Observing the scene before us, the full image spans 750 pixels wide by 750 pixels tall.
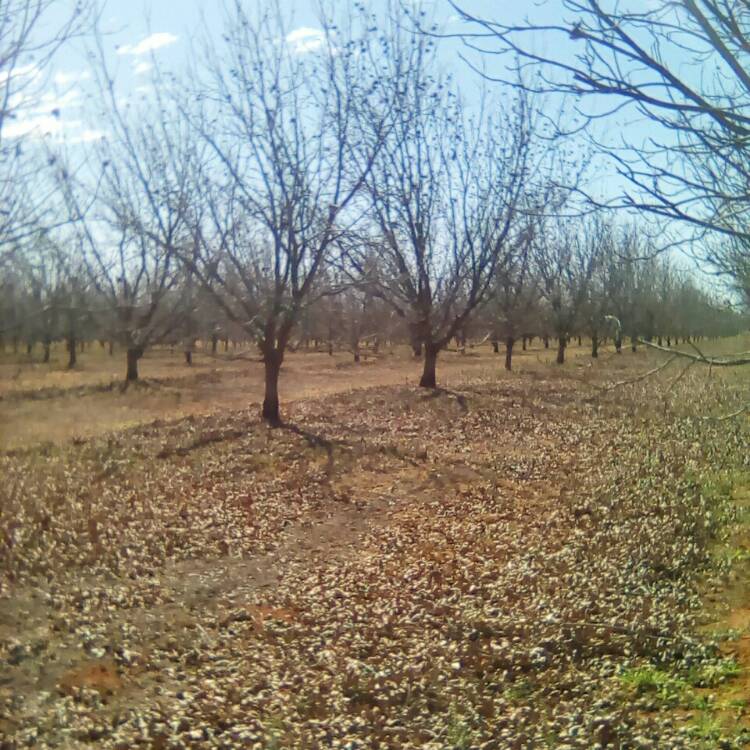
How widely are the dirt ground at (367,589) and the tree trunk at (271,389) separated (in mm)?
779

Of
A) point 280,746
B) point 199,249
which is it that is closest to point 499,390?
point 199,249

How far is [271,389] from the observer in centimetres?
1800

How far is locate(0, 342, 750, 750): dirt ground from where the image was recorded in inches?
213

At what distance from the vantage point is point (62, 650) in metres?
6.21

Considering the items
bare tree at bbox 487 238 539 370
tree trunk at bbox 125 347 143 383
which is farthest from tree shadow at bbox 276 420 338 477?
bare tree at bbox 487 238 539 370

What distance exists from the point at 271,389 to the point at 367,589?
10.2m

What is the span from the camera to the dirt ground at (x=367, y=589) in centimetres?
542

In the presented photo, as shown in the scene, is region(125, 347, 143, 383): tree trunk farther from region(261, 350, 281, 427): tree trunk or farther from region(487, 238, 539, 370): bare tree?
region(487, 238, 539, 370): bare tree

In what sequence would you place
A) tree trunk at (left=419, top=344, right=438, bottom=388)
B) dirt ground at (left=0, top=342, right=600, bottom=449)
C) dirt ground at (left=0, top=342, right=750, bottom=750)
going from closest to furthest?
dirt ground at (left=0, top=342, right=750, bottom=750)
dirt ground at (left=0, top=342, right=600, bottom=449)
tree trunk at (left=419, top=344, right=438, bottom=388)

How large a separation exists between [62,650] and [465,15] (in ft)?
17.8

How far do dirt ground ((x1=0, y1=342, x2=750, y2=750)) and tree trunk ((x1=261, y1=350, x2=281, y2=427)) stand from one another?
0.78m

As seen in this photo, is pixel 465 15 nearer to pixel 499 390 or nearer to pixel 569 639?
pixel 569 639

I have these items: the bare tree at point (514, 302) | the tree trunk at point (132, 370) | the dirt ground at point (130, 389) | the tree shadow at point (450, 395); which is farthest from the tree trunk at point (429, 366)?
the tree trunk at point (132, 370)

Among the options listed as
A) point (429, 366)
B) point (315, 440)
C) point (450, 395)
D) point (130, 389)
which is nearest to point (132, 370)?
point (130, 389)
